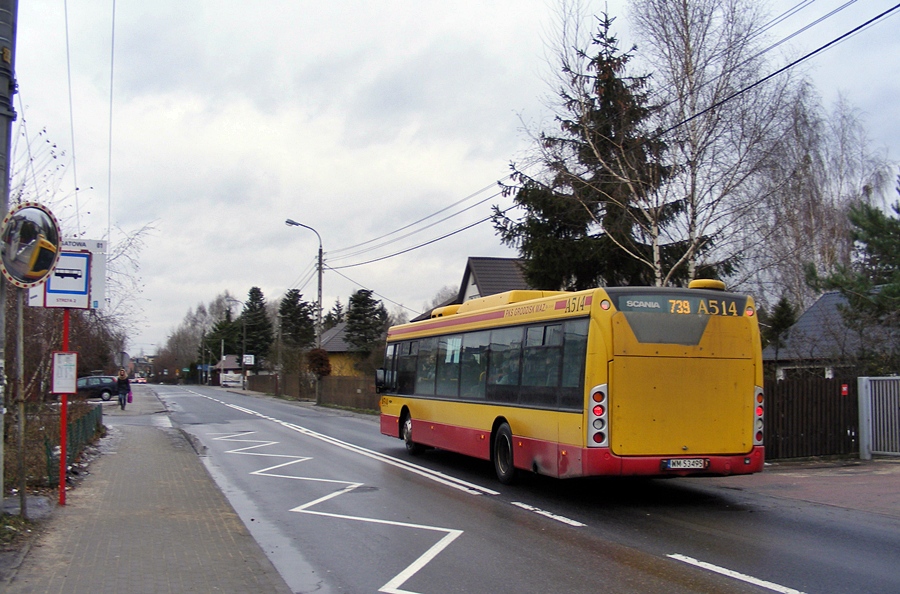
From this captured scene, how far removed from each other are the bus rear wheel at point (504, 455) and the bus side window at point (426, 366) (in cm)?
322

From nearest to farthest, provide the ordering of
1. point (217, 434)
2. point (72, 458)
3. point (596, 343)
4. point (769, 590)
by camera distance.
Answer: point (769, 590) → point (596, 343) → point (72, 458) → point (217, 434)

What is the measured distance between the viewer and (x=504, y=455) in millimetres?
12141

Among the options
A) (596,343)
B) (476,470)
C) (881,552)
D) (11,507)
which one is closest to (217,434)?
(476,470)

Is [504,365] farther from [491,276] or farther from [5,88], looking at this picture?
[491,276]

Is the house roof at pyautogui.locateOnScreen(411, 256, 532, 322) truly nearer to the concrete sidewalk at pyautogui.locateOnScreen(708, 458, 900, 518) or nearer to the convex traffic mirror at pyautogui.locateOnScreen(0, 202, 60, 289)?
the concrete sidewalk at pyautogui.locateOnScreen(708, 458, 900, 518)

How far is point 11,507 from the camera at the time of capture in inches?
350

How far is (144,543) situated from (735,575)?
5.50m

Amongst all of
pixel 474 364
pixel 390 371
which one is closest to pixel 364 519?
pixel 474 364

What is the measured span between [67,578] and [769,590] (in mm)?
5524

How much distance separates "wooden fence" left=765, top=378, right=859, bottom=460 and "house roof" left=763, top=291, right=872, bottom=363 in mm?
3215

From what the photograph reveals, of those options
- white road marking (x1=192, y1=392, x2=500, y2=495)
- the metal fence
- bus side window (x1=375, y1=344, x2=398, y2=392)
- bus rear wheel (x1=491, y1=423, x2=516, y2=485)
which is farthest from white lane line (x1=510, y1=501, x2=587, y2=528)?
bus side window (x1=375, y1=344, x2=398, y2=392)

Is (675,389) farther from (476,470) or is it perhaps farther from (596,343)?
(476,470)

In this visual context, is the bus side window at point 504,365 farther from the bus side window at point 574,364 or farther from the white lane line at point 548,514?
the white lane line at point 548,514

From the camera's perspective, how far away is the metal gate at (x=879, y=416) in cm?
1531
